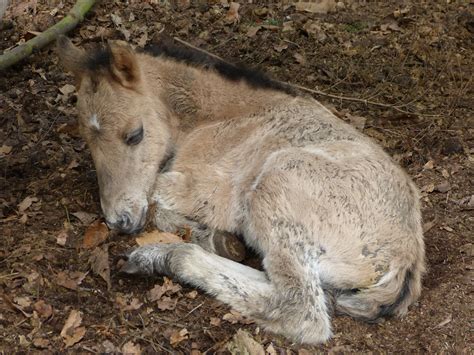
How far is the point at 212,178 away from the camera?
6469 millimetres

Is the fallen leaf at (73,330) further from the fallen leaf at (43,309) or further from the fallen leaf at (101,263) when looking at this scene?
the fallen leaf at (101,263)

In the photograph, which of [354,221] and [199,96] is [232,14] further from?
[354,221]

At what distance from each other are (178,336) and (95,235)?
1.63m

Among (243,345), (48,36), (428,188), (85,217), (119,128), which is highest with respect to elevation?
(119,128)

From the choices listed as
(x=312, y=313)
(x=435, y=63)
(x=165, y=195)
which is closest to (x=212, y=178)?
(x=165, y=195)

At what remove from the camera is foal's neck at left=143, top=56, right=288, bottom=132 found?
6.87 m

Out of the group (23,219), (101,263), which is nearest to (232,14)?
(23,219)

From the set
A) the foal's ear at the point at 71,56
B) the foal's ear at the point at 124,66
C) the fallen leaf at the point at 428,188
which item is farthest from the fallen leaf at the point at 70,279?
the fallen leaf at the point at 428,188

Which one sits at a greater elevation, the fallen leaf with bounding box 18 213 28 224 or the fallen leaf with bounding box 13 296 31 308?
the fallen leaf with bounding box 13 296 31 308

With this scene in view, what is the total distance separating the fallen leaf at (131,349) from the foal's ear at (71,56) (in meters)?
2.96

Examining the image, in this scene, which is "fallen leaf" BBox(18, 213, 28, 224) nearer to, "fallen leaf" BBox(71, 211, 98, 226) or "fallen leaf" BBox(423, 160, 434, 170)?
"fallen leaf" BBox(71, 211, 98, 226)

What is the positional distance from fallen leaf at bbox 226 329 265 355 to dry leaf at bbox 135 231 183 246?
1553 millimetres

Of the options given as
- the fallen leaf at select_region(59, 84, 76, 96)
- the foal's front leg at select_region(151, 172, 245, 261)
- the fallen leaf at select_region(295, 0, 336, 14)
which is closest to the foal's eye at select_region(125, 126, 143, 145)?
the foal's front leg at select_region(151, 172, 245, 261)

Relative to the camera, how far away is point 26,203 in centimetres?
669
